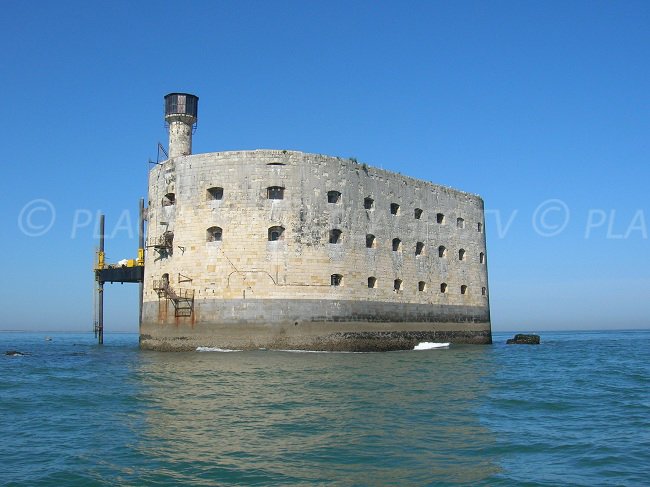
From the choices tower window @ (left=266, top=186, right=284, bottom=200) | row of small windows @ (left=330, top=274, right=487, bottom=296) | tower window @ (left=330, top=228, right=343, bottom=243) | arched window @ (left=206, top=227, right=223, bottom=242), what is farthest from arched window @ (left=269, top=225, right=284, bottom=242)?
row of small windows @ (left=330, top=274, right=487, bottom=296)

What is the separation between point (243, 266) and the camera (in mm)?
23953

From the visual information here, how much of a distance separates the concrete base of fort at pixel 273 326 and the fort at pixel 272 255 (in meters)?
0.04

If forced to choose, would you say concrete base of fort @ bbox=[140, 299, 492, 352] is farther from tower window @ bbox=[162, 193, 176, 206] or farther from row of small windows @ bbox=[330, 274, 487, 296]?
tower window @ bbox=[162, 193, 176, 206]

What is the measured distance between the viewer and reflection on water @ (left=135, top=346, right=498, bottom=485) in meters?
7.75

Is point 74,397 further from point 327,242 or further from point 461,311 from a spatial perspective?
point 461,311

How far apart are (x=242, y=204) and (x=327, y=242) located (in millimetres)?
3509

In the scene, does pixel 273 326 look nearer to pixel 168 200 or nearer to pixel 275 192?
pixel 275 192

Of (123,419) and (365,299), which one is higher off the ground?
(365,299)

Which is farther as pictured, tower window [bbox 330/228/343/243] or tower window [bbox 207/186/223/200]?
tower window [bbox 330/228/343/243]

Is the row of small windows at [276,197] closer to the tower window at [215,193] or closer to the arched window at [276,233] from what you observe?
the tower window at [215,193]

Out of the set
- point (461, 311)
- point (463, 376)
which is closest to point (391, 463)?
point (463, 376)

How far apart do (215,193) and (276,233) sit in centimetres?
282

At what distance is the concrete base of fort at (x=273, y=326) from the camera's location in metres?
23.7

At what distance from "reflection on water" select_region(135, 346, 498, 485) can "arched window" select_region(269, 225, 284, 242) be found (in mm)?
6793
